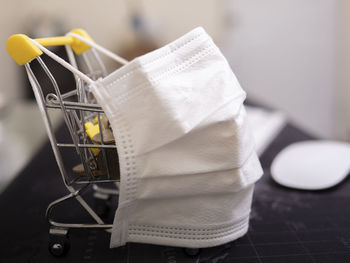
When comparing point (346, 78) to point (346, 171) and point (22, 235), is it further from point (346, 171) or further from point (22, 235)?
point (22, 235)

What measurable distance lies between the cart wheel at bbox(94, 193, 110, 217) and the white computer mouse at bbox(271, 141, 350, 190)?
1.53 feet

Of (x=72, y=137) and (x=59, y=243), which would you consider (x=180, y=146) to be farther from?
(x=59, y=243)

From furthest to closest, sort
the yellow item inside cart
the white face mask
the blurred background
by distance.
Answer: the blurred background → the yellow item inside cart → the white face mask

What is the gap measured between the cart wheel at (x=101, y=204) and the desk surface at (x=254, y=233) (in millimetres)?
49

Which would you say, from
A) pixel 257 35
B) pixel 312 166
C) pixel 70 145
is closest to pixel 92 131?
pixel 70 145

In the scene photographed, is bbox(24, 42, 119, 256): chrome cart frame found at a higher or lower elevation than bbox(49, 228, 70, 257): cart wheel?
higher

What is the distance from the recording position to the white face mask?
2.19 feet

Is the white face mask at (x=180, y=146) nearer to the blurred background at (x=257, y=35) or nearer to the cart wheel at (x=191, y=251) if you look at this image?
the cart wheel at (x=191, y=251)

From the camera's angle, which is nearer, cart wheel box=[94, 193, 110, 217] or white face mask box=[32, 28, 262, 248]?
white face mask box=[32, 28, 262, 248]

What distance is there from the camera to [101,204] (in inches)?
36.7

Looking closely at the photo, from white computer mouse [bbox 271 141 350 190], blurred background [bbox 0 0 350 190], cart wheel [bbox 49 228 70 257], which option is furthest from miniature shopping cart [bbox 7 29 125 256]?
blurred background [bbox 0 0 350 190]

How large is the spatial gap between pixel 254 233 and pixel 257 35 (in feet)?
9.70

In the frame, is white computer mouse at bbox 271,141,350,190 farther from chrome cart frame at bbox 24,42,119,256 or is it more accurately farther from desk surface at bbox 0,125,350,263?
chrome cart frame at bbox 24,42,119,256

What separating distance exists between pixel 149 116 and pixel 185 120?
64mm
